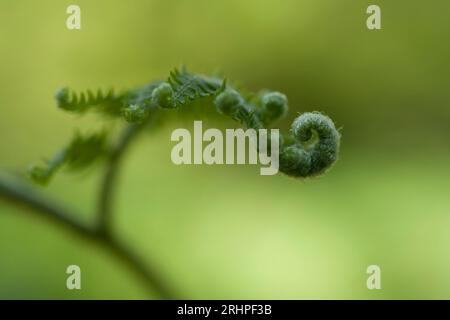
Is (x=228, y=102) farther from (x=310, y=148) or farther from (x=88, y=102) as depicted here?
(x=88, y=102)

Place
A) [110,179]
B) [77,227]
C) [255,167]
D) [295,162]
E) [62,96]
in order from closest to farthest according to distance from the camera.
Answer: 1. [295,162]
2. [62,96]
3. [110,179]
4. [77,227]
5. [255,167]

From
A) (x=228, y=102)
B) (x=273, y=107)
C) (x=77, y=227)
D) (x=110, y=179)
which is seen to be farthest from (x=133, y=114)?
(x=77, y=227)

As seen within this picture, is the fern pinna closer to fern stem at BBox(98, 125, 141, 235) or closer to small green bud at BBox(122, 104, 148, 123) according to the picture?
small green bud at BBox(122, 104, 148, 123)

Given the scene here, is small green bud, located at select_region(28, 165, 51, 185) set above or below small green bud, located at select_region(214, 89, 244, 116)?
below

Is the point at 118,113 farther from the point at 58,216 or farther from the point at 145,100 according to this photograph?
the point at 58,216

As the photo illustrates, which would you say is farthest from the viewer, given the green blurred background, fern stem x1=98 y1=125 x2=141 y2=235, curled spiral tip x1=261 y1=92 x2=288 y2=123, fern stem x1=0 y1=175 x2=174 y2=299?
the green blurred background

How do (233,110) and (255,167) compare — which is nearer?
(233,110)

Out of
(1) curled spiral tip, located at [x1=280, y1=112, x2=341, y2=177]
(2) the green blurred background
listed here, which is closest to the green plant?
(1) curled spiral tip, located at [x1=280, y1=112, x2=341, y2=177]
